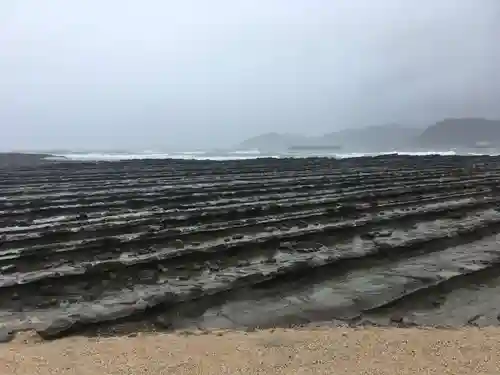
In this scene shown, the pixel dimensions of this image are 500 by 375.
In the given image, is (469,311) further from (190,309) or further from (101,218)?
(101,218)

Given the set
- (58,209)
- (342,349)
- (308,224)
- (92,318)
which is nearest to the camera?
(342,349)

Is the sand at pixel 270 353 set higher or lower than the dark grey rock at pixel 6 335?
higher

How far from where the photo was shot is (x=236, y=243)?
6473 mm

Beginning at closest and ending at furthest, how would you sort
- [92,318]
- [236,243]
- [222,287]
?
[92,318], [222,287], [236,243]

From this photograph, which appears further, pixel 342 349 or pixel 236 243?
pixel 236 243

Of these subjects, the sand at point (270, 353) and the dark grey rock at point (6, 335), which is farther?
the dark grey rock at point (6, 335)

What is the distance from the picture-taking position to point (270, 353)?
2977mm

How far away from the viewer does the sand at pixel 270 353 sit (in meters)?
2.73

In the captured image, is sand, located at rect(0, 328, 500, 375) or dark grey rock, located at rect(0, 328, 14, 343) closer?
sand, located at rect(0, 328, 500, 375)

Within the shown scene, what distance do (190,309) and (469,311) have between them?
250 cm

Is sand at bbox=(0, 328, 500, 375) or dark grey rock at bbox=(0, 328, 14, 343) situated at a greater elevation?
sand at bbox=(0, 328, 500, 375)

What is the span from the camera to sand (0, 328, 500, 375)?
2734 millimetres

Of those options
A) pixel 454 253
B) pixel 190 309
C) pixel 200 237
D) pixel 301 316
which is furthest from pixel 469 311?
pixel 200 237

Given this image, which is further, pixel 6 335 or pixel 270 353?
pixel 6 335
